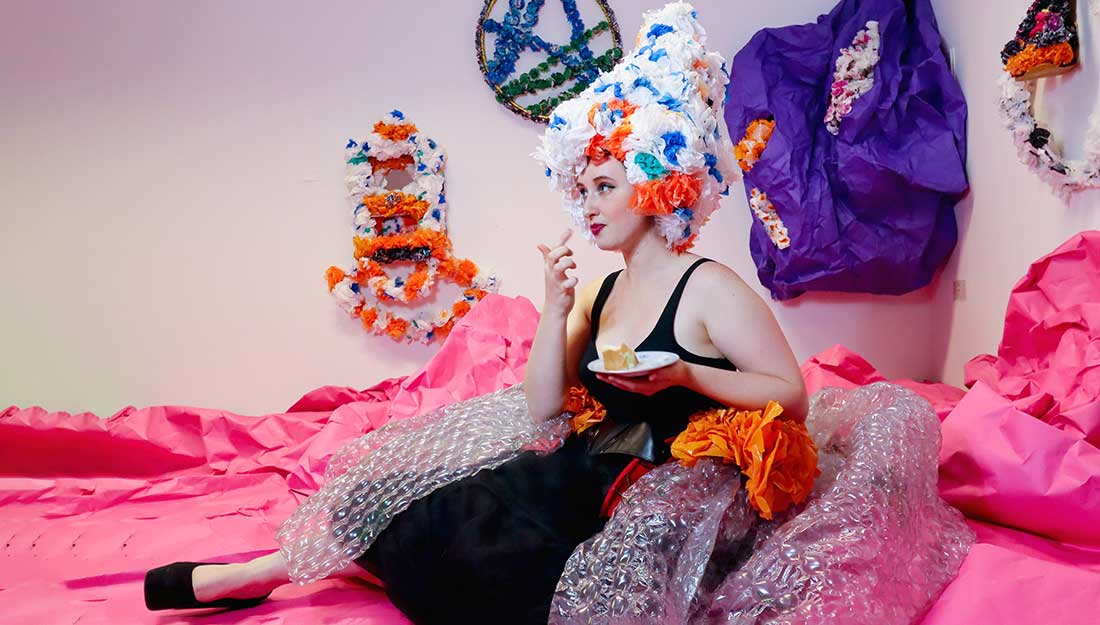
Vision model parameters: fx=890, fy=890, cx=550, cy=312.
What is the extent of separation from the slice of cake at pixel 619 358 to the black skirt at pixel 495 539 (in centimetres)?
25

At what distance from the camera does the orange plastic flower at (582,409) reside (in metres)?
1.70

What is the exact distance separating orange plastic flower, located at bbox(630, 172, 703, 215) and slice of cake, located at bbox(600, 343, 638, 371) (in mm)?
324

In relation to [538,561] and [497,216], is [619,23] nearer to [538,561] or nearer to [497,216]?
[497,216]

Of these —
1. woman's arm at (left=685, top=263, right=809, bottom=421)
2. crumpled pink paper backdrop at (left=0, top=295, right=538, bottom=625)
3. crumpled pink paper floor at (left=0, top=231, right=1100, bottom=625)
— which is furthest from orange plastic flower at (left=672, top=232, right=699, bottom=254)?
crumpled pink paper backdrop at (left=0, top=295, right=538, bottom=625)

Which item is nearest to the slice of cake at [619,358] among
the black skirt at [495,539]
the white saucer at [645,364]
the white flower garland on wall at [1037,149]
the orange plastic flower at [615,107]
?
the white saucer at [645,364]

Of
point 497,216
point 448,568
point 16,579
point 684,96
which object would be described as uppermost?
point 684,96

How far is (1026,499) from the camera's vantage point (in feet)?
5.45

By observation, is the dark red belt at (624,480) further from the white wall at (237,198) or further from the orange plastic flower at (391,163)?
the orange plastic flower at (391,163)

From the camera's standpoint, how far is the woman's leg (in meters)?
1.58

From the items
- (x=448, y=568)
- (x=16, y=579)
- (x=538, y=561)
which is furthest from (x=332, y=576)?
(x=16, y=579)

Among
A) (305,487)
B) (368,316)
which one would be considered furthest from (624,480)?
(368,316)

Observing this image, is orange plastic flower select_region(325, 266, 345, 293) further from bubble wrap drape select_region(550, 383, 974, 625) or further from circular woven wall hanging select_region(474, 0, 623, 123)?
bubble wrap drape select_region(550, 383, 974, 625)

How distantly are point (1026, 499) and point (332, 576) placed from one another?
1318mm

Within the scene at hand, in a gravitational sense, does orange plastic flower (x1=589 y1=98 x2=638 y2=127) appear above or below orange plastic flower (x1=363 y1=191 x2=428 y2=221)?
above
